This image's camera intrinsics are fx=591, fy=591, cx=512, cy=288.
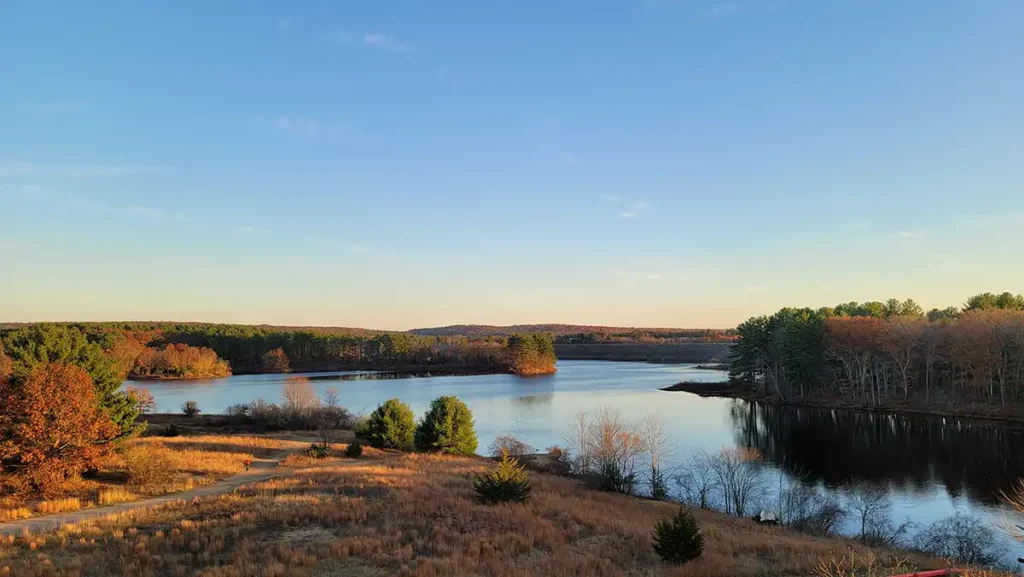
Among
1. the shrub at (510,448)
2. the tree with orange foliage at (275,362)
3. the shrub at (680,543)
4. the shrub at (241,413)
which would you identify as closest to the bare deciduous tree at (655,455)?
the shrub at (510,448)

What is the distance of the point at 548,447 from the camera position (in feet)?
158

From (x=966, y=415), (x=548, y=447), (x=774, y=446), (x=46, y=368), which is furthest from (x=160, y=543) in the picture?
(x=966, y=415)

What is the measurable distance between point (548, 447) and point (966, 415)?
45073 mm

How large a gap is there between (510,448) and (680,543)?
92.7ft

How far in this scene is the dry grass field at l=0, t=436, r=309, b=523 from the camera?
22.1 meters

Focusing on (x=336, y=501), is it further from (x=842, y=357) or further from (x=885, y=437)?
(x=842, y=357)

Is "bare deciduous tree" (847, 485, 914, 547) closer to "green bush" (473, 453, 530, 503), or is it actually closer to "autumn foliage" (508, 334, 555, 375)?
"green bush" (473, 453, 530, 503)

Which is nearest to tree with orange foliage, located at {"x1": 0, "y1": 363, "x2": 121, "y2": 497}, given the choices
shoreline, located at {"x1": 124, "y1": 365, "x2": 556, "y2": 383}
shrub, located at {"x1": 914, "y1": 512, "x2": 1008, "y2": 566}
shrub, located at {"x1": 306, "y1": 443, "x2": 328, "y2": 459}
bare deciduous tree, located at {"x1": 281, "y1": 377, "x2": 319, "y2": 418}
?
shrub, located at {"x1": 306, "y1": 443, "x2": 328, "y2": 459}

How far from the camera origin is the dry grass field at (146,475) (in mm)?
22125

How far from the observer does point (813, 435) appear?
5362 centimetres

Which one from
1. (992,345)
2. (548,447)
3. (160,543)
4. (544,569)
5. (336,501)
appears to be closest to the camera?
(544,569)

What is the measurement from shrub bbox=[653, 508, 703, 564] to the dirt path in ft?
58.3

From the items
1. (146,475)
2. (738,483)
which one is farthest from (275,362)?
(738,483)

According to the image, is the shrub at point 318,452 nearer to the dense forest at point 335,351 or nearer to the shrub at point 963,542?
the shrub at point 963,542
